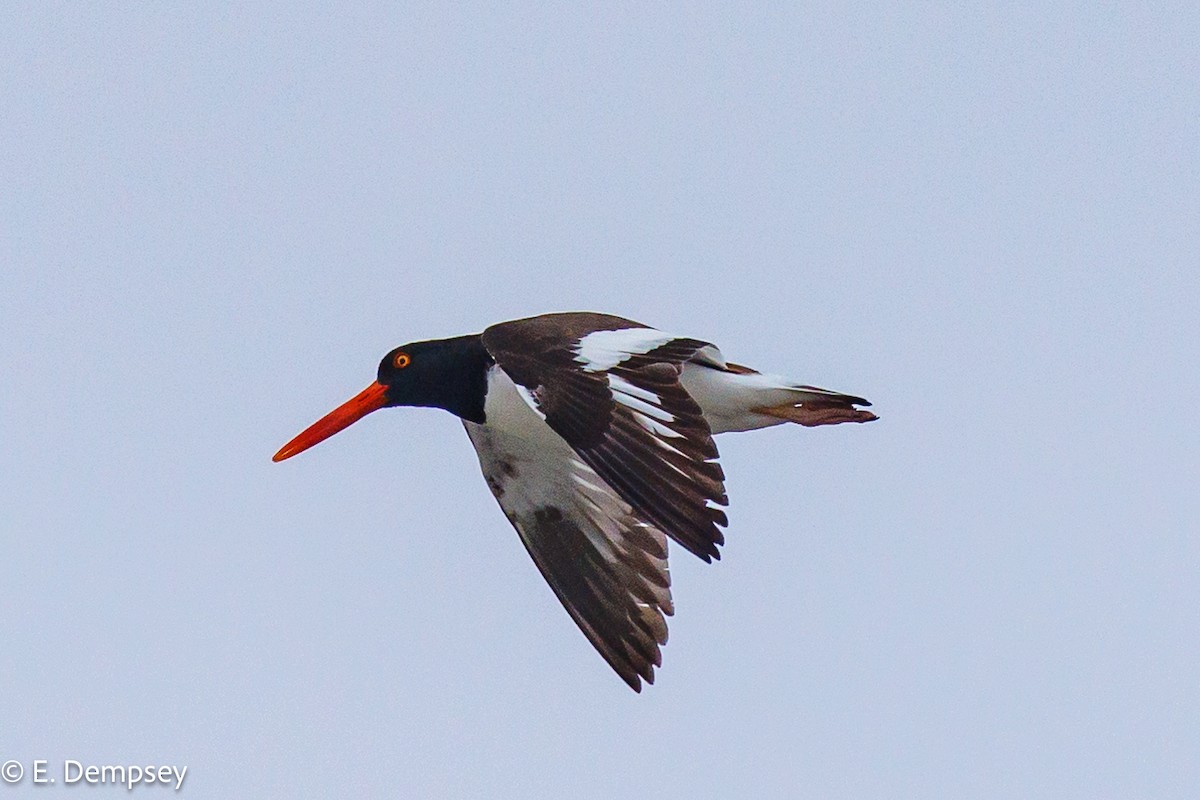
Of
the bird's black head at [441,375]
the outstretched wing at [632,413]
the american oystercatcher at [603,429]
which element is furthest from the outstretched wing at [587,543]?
the outstretched wing at [632,413]

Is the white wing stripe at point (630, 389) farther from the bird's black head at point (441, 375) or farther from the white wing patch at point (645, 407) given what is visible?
the bird's black head at point (441, 375)

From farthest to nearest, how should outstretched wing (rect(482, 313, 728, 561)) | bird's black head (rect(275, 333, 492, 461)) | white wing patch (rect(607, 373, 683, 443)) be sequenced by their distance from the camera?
bird's black head (rect(275, 333, 492, 461)), white wing patch (rect(607, 373, 683, 443)), outstretched wing (rect(482, 313, 728, 561))

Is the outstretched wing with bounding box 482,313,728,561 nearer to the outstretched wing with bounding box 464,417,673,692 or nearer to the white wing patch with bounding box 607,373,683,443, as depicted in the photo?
the white wing patch with bounding box 607,373,683,443

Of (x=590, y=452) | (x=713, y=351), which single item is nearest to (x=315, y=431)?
(x=713, y=351)

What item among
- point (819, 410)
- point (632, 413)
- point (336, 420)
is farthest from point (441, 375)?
point (632, 413)

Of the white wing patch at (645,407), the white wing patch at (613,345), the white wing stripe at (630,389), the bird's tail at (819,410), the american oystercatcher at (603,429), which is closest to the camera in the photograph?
the american oystercatcher at (603,429)

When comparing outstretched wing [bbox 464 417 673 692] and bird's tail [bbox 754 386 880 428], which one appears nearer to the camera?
bird's tail [bbox 754 386 880 428]

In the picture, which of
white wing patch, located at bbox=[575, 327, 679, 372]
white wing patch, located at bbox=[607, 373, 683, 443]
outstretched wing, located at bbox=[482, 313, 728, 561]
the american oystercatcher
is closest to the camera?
outstretched wing, located at bbox=[482, 313, 728, 561]

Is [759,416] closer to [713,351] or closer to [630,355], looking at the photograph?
[713,351]

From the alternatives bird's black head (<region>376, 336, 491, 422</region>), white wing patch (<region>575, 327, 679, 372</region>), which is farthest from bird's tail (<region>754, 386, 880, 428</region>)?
bird's black head (<region>376, 336, 491, 422</region>)
